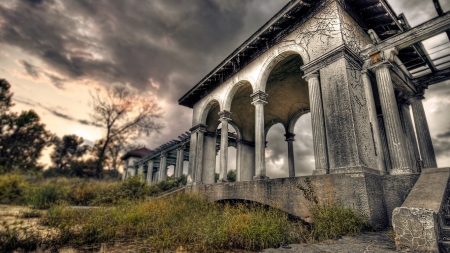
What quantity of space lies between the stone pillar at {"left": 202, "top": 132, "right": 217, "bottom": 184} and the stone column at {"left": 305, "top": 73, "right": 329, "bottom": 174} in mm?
8255

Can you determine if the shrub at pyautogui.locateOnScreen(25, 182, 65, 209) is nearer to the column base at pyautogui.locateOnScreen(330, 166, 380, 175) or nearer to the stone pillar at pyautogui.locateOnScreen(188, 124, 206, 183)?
the stone pillar at pyautogui.locateOnScreen(188, 124, 206, 183)

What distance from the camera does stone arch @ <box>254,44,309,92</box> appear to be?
809cm

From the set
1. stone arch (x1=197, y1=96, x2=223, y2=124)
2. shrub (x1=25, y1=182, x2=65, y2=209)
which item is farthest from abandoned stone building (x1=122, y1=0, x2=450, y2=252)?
shrub (x1=25, y1=182, x2=65, y2=209)

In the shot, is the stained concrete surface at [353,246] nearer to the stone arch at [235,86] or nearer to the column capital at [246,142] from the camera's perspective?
the stone arch at [235,86]

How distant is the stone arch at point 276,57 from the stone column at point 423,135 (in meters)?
5.58

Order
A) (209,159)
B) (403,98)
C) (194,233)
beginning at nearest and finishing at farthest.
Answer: (194,233), (403,98), (209,159)

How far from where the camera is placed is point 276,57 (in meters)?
9.07

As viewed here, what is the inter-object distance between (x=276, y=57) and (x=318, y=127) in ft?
12.8

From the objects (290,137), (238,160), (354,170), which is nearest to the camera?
(354,170)

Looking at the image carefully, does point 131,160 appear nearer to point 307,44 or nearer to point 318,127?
point 307,44

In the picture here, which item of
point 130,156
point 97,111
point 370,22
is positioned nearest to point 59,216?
point 370,22

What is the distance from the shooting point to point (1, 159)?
22938mm

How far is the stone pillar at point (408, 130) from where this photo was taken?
28.4 ft

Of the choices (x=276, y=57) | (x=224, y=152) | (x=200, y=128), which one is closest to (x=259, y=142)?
(x=224, y=152)
